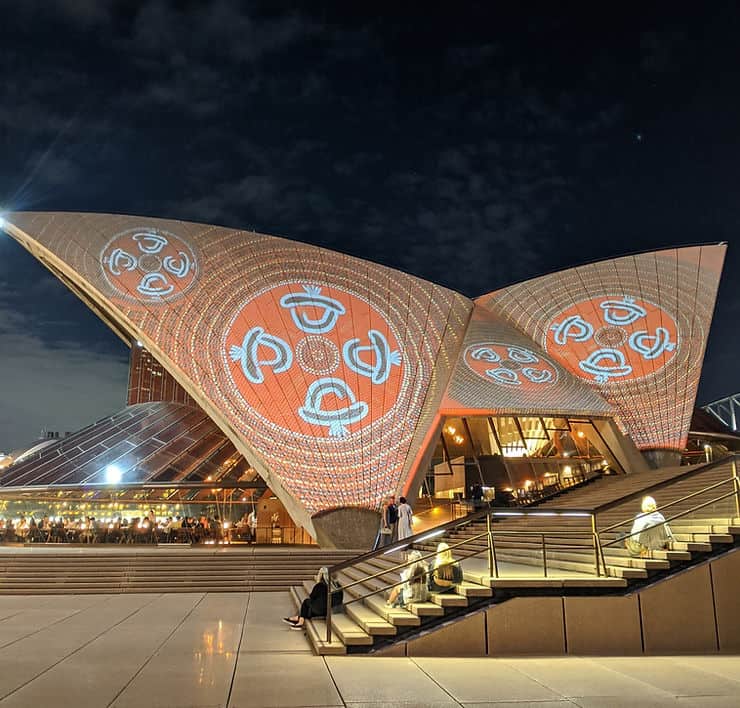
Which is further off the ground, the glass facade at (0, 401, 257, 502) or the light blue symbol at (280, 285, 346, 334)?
the light blue symbol at (280, 285, 346, 334)

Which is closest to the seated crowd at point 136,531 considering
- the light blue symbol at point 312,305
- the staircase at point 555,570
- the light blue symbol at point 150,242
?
the light blue symbol at point 312,305

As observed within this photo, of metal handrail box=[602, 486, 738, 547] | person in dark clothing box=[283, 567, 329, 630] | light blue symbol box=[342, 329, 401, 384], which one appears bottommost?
person in dark clothing box=[283, 567, 329, 630]

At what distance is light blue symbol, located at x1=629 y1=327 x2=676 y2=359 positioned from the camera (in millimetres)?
21453

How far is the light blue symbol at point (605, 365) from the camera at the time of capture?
68.6ft

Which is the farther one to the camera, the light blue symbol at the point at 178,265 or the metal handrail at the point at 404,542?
the light blue symbol at the point at 178,265

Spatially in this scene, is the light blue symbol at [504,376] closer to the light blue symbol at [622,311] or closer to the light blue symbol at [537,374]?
the light blue symbol at [537,374]

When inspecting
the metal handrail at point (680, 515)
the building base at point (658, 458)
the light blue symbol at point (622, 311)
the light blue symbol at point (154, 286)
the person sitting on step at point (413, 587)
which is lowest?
the person sitting on step at point (413, 587)

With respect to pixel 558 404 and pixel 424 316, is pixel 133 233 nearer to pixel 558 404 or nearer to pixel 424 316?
pixel 424 316

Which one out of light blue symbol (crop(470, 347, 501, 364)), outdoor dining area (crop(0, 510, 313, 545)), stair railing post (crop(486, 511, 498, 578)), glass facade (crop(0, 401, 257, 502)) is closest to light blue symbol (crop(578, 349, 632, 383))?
light blue symbol (crop(470, 347, 501, 364))

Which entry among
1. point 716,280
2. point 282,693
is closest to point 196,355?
point 282,693

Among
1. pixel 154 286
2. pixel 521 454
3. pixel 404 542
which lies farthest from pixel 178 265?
pixel 404 542

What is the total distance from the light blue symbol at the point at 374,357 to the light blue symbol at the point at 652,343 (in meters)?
8.28

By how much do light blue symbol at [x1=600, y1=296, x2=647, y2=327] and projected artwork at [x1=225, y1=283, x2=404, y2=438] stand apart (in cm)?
779

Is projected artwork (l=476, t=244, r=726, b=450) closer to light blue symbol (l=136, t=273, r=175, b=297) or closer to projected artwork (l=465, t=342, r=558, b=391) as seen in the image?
projected artwork (l=465, t=342, r=558, b=391)
